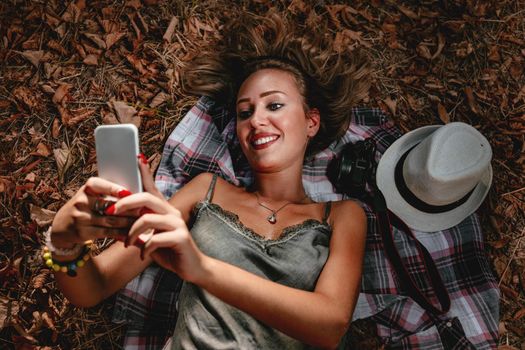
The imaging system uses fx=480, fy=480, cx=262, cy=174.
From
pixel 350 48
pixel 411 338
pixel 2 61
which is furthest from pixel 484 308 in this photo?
pixel 2 61

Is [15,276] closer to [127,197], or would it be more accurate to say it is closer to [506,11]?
[127,197]

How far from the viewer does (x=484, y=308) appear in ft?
11.2

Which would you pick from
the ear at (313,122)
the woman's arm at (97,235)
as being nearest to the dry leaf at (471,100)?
the ear at (313,122)

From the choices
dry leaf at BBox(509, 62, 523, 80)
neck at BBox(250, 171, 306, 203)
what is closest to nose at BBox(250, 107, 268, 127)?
neck at BBox(250, 171, 306, 203)

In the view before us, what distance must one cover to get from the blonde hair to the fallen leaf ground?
219 millimetres

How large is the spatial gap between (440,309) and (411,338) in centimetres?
30

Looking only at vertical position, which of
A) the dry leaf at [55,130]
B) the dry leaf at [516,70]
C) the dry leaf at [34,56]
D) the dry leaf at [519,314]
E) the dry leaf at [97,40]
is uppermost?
the dry leaf at [516,70]

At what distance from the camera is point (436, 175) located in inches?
117

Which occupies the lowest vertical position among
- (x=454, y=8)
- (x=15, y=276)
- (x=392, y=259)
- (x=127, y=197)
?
(x=15, y=276)

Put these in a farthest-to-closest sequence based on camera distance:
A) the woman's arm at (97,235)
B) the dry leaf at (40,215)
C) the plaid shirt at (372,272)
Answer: the dry leaf at (40,215) → the plaid shirt at (372,272) → the woman's arm at (97,235)

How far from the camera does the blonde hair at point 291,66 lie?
11.3 ft

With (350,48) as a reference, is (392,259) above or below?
below

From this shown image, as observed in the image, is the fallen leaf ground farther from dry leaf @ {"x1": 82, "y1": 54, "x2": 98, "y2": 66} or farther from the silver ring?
the silver ring

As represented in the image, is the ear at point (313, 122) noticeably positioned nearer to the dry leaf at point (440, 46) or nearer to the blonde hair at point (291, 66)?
the blonde hair at point (291, 66)
